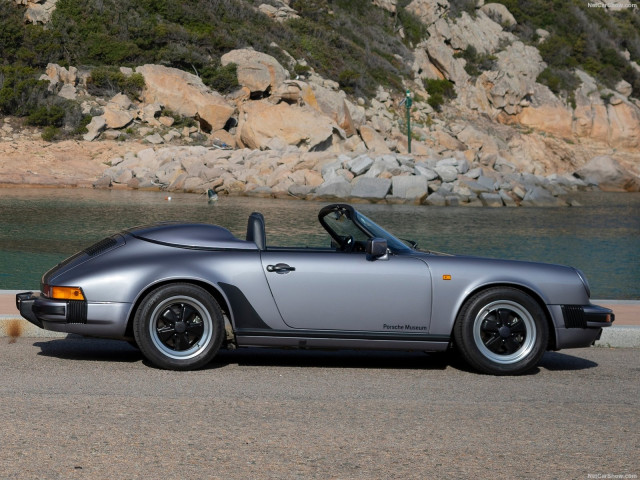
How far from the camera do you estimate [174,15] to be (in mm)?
65000

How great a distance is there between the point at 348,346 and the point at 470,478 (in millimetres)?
2599

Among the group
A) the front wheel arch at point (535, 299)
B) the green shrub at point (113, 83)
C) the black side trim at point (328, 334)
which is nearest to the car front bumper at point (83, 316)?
the black side trim at point (328, 334)

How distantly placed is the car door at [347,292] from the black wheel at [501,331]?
315 mm

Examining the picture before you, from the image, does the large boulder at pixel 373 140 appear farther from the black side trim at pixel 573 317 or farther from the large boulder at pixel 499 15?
the black side trim at pixel 573 317

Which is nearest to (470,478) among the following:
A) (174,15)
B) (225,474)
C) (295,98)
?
(225,474)

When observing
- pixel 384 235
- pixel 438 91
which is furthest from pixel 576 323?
pixel 438 91

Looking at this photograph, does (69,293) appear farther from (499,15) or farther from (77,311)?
(499,15)

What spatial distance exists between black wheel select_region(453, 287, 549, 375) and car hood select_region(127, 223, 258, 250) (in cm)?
166

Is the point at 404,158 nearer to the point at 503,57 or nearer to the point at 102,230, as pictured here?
the point at 102,230

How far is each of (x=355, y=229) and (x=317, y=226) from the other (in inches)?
785

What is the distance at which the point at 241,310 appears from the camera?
6.59m

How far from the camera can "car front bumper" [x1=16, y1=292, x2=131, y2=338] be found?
646 cm

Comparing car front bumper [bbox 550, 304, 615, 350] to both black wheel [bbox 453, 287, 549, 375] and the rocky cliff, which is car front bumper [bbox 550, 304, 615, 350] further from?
the rocky cliff

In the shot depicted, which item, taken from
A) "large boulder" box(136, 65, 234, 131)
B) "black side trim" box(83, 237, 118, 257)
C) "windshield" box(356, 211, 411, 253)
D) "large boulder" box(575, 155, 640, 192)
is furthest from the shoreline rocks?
"black side trim" box(83, 237, 118, 257)
